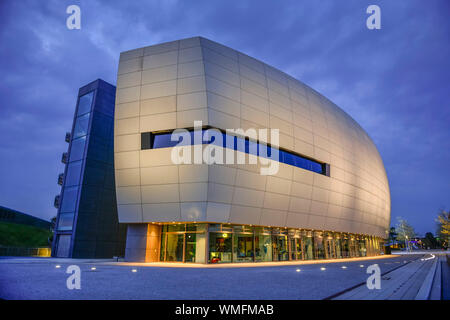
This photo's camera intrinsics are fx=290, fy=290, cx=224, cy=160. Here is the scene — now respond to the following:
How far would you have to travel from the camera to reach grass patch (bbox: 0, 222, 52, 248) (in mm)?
65375

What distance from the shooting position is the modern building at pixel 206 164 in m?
21.2

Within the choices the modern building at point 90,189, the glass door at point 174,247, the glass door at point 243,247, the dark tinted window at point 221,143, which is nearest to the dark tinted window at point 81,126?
the modern building at point 90,189

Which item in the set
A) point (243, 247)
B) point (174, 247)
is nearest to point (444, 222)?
point (243, 247)

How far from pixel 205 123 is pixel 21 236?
231 ft

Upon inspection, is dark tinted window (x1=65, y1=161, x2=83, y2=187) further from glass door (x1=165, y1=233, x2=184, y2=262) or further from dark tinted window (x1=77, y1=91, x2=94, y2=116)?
glass door (x1=165, y1=233, x2=184, y2=262)

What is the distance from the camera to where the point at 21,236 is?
68.9m

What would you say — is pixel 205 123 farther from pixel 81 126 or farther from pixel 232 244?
pixel 81 126

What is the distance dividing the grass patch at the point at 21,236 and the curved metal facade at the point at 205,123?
59.3 m

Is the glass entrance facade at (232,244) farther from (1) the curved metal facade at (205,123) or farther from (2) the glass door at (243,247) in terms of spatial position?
(1) the curved metal facade at (205,123)

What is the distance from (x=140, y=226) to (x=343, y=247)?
24540 millimetres
